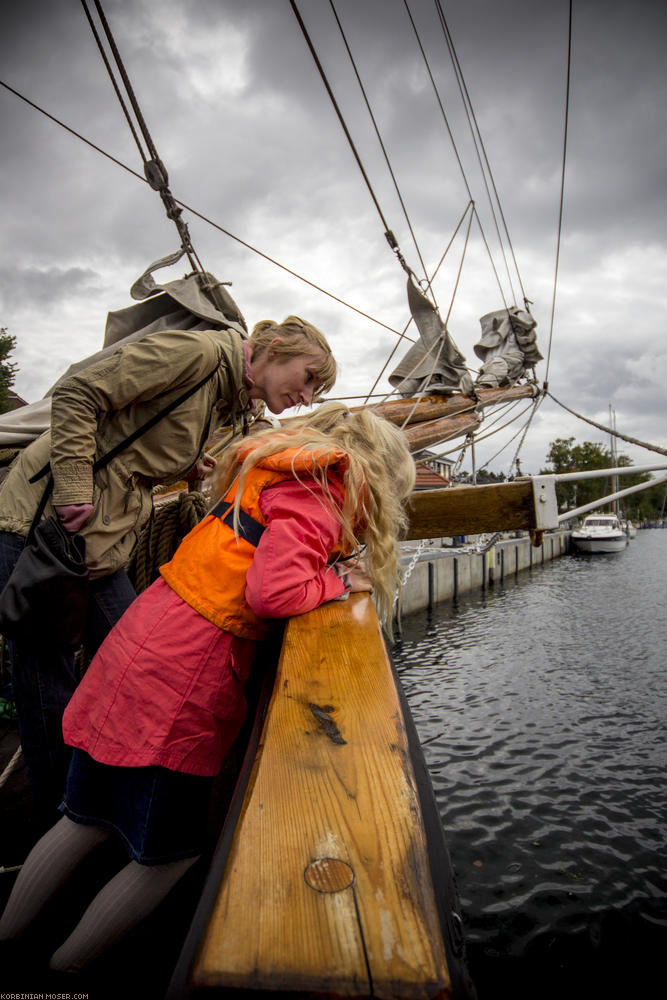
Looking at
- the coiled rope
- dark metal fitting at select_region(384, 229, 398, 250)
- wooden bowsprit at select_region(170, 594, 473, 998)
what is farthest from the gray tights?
dark metal fitting at select_region(384, 229, 398, 250)

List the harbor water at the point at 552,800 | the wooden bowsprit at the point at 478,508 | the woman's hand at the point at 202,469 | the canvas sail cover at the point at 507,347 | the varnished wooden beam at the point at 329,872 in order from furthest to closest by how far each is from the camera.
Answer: the canvas sail cover at the point at 507,347
the harbor water at the point at 552,800
the wooden bowsprit at the point at 478,508
the woman's hand at the point at 202,469
the varnished wooden beam at the point at 329,872

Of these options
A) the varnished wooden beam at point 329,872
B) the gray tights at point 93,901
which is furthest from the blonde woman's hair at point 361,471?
the gray tights at point 93,901

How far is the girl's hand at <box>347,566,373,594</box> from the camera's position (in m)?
1.85

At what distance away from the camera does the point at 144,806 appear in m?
1.38

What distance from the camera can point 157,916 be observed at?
1.93m

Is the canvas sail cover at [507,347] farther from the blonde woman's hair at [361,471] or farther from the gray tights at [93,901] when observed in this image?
the gray tights at [93,901]

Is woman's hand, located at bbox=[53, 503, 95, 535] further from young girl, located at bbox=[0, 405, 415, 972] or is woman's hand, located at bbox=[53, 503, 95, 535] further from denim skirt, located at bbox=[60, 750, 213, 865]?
denim skirt, located at bbox=[60, 750, 213, 865]

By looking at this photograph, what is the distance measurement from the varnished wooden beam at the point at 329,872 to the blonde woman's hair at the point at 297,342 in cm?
142

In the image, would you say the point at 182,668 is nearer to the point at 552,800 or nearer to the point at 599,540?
the point at 552,800

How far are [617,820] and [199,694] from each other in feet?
17.7

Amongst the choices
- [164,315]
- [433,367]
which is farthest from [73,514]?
[433,367]

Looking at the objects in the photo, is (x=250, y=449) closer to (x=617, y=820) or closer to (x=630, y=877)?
(x=630, y=877)

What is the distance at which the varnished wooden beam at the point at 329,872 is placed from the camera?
48cm

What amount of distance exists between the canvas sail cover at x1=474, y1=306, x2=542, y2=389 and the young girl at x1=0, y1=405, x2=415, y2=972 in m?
7.08
